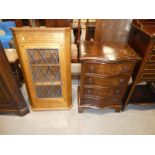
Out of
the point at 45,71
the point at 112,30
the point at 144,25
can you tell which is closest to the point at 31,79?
the point at 45,71

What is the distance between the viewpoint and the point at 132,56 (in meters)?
1.28

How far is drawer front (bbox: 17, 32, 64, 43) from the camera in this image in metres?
1.21

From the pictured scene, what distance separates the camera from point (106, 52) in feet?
4.40

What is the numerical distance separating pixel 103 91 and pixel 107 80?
177 millimetres

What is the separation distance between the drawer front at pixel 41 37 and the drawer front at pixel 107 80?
1.65 ft

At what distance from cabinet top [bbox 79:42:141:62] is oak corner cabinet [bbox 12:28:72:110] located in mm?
217

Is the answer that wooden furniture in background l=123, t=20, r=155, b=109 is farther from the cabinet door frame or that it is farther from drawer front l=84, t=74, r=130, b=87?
the cabinet door frame

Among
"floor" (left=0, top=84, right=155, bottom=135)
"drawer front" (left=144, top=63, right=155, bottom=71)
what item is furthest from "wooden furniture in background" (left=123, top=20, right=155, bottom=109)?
"floor" (left=0, top=84, right=155, bottom=135)

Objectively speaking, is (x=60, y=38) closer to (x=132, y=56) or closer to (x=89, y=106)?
(x=132, y=56)

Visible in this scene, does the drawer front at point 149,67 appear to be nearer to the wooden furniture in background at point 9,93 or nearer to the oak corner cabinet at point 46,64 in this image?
the oak corner cabinet at point 46,64

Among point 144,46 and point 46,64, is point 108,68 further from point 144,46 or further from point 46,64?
point 46,64

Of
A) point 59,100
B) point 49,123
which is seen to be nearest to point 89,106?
point 59,100
